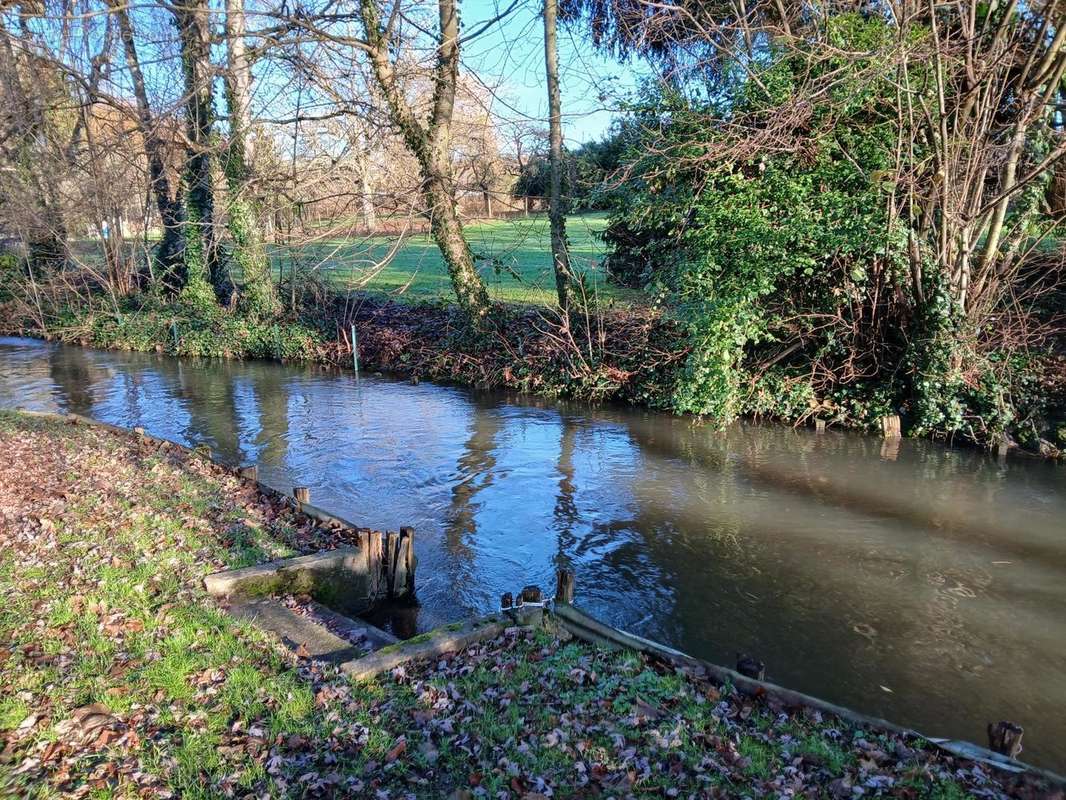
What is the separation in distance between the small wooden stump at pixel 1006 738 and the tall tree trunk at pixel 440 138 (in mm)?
13777

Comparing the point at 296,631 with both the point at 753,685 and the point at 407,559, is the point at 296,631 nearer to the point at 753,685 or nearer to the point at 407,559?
the point at 407,559

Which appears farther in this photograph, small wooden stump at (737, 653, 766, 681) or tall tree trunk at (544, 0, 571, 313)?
tall tree trunk at (544, 0, 571, 313)

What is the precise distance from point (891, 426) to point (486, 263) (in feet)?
36.2

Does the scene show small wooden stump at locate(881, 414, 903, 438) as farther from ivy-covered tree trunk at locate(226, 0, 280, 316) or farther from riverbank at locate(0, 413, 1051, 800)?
ivy-covered tree trunk at locate(226, 0, 280, 316)

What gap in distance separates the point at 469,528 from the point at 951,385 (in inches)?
327

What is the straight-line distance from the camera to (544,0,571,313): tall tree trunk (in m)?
17.7

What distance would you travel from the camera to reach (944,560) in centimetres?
905

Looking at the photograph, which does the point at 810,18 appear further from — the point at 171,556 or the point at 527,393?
the point at 171,556

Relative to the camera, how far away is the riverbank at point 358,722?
4.28m

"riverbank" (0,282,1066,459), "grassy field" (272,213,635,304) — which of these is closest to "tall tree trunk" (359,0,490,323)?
"grassy field" (272,213,635,304)

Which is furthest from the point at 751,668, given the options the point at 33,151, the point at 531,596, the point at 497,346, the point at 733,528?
the point at 33,151

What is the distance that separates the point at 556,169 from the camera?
18.5m

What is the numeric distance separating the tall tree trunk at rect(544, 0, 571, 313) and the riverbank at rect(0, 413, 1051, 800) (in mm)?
12188

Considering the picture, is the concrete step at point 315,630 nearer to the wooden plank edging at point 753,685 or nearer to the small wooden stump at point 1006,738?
the wooden plank edging at point 753,685
